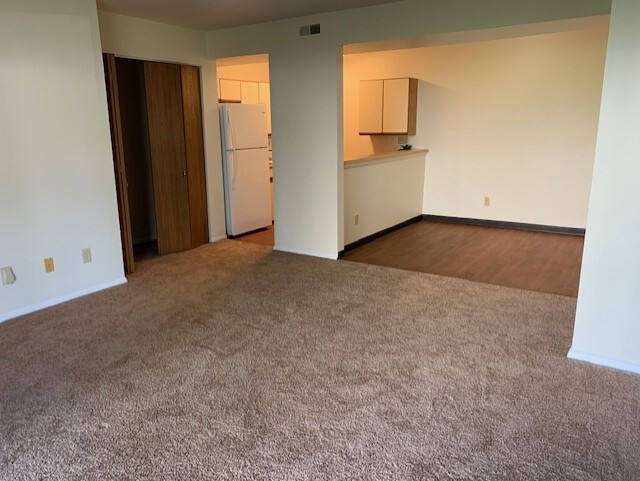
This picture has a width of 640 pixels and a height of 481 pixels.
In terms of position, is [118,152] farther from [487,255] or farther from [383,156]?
[487,255]

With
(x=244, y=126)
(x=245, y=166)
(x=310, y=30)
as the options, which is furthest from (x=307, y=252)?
(x=310, y=30)

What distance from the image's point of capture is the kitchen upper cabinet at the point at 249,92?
6.70 metres

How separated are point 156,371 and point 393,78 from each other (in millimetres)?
5371

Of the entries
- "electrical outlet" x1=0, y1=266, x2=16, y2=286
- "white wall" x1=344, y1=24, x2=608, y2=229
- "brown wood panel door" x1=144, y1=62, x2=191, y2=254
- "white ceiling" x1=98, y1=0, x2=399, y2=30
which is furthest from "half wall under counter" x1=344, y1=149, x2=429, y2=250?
"electrical outlet" x1=0, y1=266, x2=16, y2=286

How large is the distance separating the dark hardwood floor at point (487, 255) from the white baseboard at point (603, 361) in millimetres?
1222

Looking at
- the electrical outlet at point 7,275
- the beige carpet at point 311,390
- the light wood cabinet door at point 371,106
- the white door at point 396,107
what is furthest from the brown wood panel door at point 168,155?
the white door at point 396,107

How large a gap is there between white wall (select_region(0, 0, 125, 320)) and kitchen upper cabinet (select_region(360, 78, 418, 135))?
3780 millimetres

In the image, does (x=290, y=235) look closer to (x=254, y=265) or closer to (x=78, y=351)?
(x=254, y=265)

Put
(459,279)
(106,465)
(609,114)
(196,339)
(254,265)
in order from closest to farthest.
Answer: (106,465)
(609,114)
(196,339)
(459,279)
(254,265)

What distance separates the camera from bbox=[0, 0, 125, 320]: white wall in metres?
3.56

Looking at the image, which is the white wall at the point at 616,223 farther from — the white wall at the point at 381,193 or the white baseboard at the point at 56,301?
the white baseboard at the point at 56,301

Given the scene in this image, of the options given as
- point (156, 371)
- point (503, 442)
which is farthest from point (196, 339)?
point (503, 442)

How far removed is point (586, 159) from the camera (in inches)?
230

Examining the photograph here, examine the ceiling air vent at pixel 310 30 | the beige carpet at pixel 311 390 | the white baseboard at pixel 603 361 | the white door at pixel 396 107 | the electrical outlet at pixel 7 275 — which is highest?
the ceiling air vent at pixel 310 30
